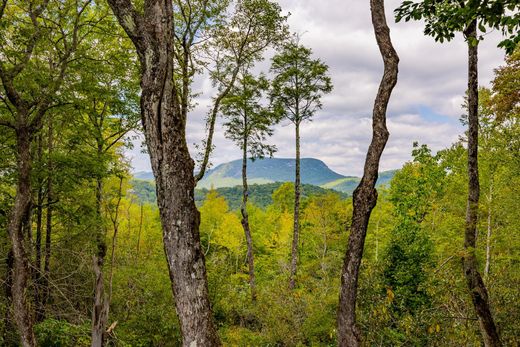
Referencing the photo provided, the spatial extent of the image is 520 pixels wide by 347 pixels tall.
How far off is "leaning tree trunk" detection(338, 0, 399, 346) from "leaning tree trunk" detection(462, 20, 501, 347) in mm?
2944

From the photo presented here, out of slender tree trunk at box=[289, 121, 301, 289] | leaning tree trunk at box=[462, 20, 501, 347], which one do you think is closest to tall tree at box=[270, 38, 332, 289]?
slender tree trunk at box=[289, 121, 301, 289]

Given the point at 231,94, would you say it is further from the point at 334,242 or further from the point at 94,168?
the point at 334,242

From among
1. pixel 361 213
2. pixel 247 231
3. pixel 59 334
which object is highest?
pixel 361 213

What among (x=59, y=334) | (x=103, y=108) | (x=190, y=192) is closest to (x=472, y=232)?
(x=190, y=192)

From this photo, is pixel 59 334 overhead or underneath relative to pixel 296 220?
underneath

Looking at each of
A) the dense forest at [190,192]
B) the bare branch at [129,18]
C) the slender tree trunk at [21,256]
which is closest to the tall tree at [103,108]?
the dense forest at [190,192]

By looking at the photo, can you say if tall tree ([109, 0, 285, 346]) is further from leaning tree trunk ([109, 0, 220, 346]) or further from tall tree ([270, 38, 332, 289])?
tall tree ([270, 38, 332, 289])

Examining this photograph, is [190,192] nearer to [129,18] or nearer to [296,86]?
[129,18]

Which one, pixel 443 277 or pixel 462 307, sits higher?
pixel 443 277

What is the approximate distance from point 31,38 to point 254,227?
28.9 m

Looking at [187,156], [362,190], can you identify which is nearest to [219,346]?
[187,156]

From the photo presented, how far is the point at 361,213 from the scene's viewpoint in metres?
4.11

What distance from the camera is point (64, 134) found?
11977mm

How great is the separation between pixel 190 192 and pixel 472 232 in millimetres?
5627
